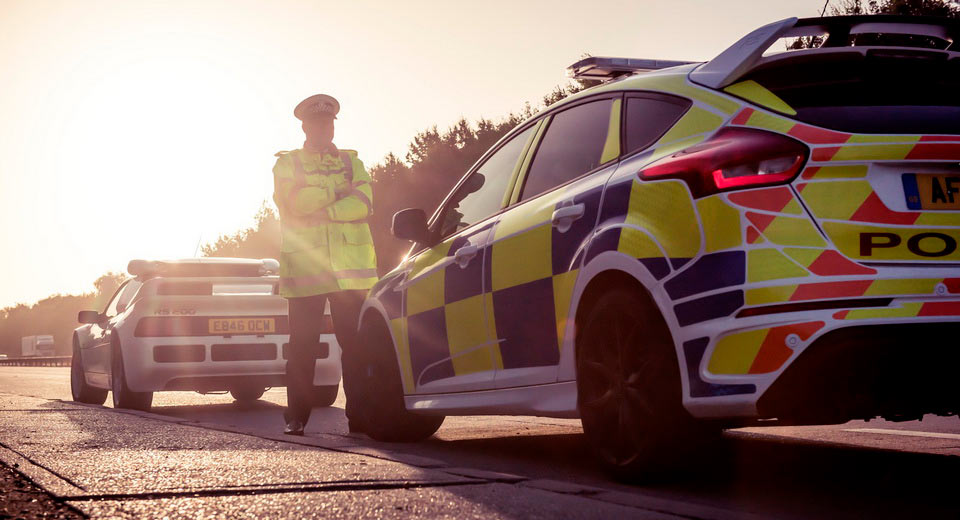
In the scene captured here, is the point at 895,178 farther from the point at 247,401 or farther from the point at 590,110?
the point at 247,401

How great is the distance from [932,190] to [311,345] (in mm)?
4147

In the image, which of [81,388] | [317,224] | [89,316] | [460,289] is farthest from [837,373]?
[81,388]

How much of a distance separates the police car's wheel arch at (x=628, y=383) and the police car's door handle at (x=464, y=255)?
116 cm

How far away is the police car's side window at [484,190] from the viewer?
544 centimetres

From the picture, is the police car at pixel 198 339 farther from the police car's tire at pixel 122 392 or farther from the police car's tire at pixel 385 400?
the police car's tire at pixel 385 400

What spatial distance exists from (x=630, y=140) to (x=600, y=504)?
1590 millimetres

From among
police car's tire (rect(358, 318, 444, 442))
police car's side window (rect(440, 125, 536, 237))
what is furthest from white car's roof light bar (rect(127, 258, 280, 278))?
police car's side window (rect(440, 125, 536, 237))

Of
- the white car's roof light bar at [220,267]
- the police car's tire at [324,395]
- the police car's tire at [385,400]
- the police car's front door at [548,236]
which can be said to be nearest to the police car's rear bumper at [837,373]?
the police car's front door at [548,236]

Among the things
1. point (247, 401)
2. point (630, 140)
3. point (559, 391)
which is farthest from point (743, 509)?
point (247, 401)

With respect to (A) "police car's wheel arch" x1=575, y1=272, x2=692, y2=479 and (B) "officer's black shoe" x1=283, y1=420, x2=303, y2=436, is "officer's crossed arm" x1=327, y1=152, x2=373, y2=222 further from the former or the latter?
(A) "police car's wheel arch" x1=575, y1=272, x2=692, y2=479

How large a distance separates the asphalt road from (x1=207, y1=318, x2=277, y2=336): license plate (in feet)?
12.3

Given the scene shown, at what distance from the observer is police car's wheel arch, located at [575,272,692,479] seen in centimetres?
366

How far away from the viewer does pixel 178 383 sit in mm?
10227

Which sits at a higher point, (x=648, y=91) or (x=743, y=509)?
(x=648, y=91)
